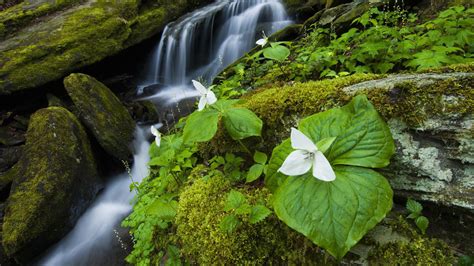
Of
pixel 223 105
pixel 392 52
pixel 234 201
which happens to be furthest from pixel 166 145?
pixel 392 52

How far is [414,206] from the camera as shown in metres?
1.51

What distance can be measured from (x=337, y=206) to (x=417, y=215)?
21.8 inches

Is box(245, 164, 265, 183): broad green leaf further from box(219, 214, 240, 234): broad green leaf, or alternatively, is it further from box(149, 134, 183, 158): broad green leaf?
box(149, 134, 183, 158): broad green leaf

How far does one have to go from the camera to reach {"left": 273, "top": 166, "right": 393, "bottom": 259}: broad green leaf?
1.22 metres

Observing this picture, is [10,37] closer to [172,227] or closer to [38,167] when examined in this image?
[38,167]

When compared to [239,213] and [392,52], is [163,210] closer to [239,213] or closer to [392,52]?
[239,213]

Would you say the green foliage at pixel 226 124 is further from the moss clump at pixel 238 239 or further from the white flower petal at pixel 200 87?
the moss clump at pixel 238 239

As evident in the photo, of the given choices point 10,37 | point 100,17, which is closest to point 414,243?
point 100,17

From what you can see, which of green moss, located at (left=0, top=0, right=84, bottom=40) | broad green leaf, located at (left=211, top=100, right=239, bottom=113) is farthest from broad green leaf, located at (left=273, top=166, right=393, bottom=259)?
green moss, located at (left=0, top=0, right=84, bottom=40)

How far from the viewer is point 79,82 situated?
6.27 meters

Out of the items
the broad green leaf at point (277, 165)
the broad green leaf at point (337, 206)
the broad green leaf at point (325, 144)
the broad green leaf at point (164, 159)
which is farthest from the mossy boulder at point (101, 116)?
the broad green leaf at point (325, 144)

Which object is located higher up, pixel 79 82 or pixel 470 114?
pixel 470 114

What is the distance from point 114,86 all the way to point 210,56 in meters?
3.08

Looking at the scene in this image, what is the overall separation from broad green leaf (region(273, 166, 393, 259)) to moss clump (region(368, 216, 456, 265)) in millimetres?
344
